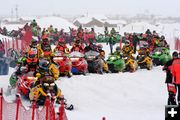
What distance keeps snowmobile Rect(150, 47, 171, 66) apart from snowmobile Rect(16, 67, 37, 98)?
866cm

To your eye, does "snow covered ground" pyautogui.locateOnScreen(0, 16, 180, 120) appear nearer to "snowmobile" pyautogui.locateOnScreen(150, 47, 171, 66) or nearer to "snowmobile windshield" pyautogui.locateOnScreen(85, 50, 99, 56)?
"snowmobile windshield" pyautogui.locateOnScreen(85, 50, 99, 56)

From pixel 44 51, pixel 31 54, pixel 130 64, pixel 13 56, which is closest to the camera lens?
pixel 31 54

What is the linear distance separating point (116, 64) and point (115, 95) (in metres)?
3.92

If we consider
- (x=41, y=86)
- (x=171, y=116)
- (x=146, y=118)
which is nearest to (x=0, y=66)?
(x=41, y=86)

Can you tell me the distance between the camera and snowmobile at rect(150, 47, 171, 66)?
20.2m

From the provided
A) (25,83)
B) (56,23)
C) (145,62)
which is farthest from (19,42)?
(56,23)

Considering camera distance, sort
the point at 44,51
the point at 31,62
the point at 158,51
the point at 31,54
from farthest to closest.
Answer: the point at 158,51, the point at 44,51, the point at 31,54, the point at 31,62

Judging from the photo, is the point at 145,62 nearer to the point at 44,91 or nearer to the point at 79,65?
the point at 79,65

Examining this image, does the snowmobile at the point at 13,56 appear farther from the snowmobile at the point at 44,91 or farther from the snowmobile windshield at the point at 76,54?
the snowmobile at the point at 44,91

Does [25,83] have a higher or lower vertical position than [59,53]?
lower

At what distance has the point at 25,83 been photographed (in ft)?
41.2

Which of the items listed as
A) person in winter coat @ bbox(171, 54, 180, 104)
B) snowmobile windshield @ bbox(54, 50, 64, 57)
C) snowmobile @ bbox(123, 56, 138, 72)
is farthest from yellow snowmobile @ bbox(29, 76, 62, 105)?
snowmobile @ bbox(123, 56, 138, 72)

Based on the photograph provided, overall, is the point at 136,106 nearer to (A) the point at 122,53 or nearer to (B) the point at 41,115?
(B) the point at 41,115

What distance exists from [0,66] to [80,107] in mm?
7851
